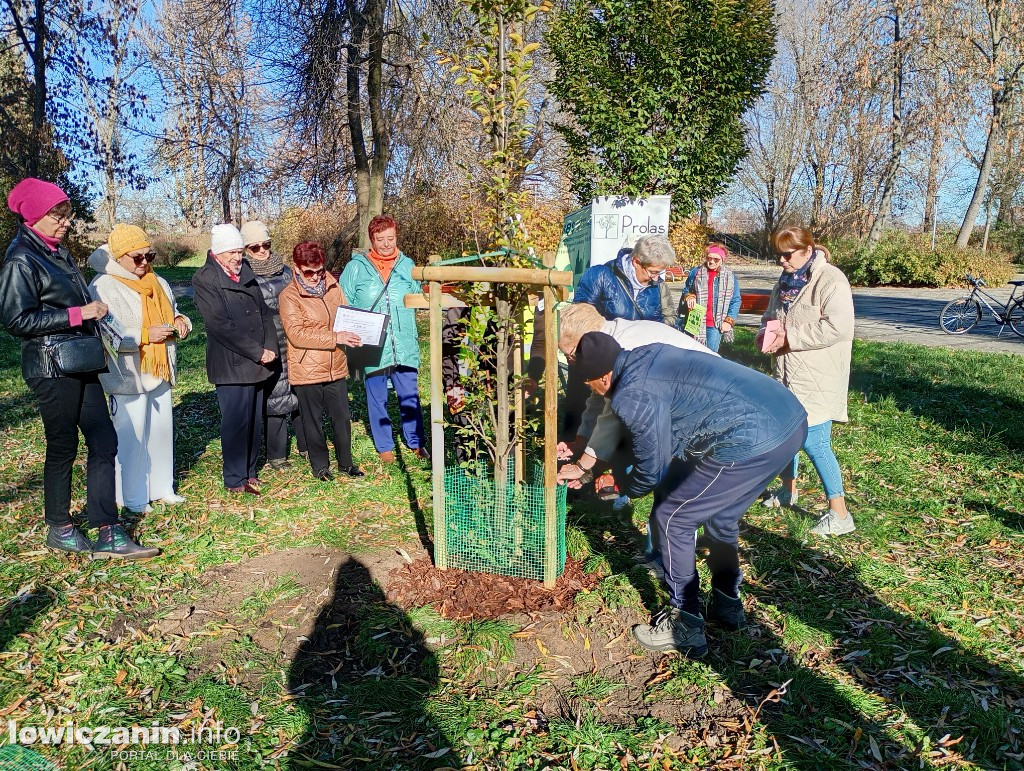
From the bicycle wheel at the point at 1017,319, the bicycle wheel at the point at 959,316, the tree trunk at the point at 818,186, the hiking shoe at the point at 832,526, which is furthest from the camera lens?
the tree trunk at the point at 818,186

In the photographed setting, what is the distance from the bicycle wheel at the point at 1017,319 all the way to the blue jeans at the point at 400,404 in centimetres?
1124

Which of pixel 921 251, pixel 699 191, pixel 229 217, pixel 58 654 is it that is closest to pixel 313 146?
pixel 699 191

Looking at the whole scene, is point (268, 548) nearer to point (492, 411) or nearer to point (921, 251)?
point (492, 411)

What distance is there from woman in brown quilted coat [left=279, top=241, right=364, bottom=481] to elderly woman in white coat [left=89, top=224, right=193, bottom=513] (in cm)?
72

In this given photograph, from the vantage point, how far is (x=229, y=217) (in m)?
22.2

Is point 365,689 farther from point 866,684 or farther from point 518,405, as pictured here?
point 866,684

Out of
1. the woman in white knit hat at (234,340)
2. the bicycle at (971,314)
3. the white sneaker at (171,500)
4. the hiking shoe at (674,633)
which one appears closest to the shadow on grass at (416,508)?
the woman in white knit hat at (234,340)

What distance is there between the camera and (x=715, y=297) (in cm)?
700

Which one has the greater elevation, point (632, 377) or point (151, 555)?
point (632, 377)

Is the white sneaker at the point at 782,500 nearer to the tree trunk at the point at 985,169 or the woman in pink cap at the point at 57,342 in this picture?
the woman in pink cap at the point at 57,342

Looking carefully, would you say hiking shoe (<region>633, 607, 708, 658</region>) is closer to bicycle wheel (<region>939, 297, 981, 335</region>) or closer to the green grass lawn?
the green grass lawn

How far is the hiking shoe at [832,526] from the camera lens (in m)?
4.41

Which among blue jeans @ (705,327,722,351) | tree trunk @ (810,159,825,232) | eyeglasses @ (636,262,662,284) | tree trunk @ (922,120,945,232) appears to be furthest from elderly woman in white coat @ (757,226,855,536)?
tree trunk @ (810,159,825,232)

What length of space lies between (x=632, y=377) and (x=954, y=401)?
600 centimetres
